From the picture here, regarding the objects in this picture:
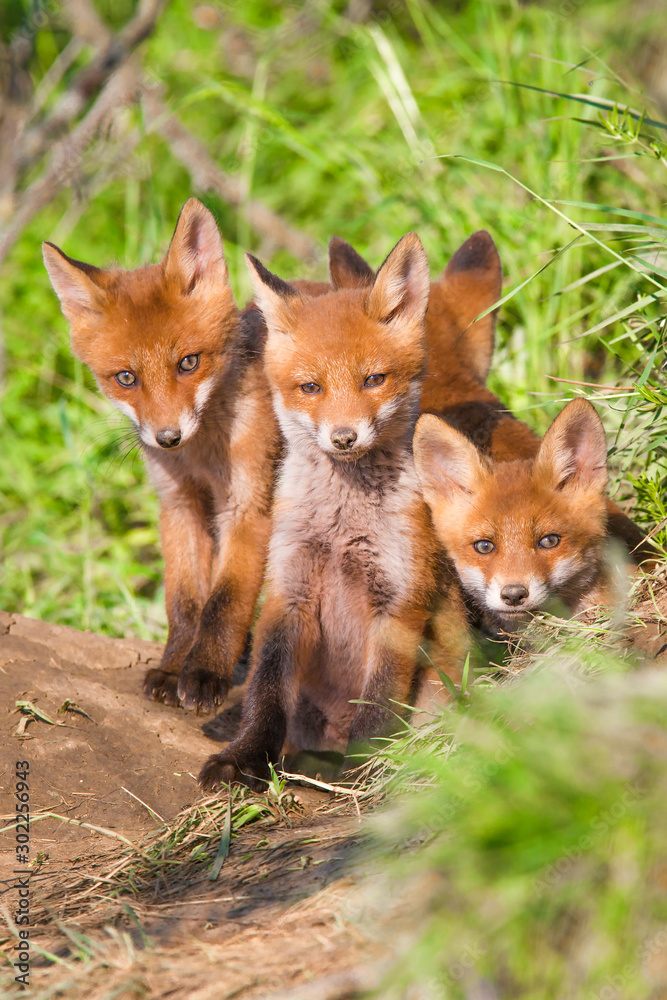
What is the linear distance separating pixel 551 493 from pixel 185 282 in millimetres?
1710

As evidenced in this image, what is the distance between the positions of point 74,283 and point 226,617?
4.91ft

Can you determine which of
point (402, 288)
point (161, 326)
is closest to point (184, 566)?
point (161, 326)

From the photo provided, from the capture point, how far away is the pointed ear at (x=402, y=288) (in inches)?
132

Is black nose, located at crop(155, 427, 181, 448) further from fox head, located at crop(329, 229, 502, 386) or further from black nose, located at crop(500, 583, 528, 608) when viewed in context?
black nose, located at crop(500, 583, 528, 608)

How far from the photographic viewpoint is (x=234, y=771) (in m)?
3.01

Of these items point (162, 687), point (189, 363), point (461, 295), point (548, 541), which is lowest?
point (162, 687)

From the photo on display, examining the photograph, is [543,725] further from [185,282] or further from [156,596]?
[156,596]

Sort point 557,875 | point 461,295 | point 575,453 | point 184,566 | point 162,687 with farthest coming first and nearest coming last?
point 461,295 < point 184,566 < point 162,687 < point 575,453 < point 557,875

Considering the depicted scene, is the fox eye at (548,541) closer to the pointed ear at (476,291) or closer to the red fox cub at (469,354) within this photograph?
the red fox cub at (469,354)

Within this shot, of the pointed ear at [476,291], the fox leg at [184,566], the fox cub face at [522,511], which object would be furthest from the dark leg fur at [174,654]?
the pointed ear at [476,291]

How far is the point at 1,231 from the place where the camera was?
6.81m

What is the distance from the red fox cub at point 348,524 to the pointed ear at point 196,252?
0.37 metres

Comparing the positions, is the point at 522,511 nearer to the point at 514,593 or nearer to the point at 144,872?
the point at 514,593

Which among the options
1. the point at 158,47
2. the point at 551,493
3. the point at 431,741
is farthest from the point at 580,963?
the point at 158,47
